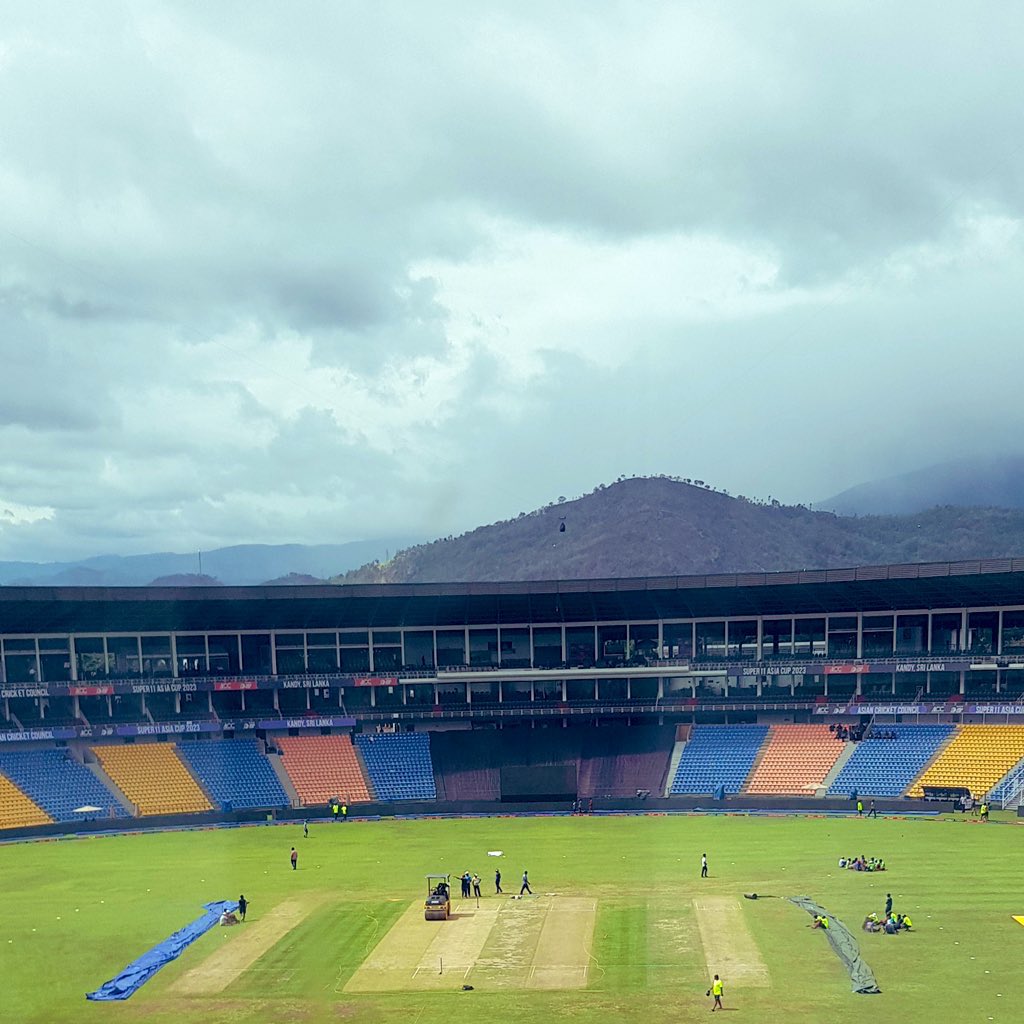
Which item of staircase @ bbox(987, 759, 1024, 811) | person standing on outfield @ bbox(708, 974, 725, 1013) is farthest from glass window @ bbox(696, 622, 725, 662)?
person standing on outfield @ bbox(708, 974, 725, 1013)

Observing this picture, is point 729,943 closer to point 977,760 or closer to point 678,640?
point 977,760

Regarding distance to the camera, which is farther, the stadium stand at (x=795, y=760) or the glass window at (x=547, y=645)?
the glass window at (x=547, y=645)

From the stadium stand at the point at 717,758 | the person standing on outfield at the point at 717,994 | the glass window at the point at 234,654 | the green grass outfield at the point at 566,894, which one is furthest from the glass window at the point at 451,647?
the person standing on outfield at the point at 717,994

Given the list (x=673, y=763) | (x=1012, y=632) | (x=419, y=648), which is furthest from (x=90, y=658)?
(x=1012, y=632)

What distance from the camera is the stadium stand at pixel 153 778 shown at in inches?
3314

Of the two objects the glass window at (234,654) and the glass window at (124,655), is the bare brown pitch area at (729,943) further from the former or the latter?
the glass window at (124,655)

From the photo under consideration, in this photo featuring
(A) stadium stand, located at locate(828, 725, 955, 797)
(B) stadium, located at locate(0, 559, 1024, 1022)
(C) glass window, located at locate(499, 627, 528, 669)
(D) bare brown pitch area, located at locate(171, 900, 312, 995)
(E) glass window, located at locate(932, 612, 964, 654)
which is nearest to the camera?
(D) bare brown pitch area, located at locate(171, 900, 312, 995)

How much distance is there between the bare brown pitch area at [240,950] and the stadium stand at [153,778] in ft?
102

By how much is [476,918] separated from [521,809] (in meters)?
35.5

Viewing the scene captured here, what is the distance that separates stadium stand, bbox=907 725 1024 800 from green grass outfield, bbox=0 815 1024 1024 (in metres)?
7.20

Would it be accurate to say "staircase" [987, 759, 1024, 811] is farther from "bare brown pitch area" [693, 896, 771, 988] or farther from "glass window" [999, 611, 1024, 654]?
"bare brown pitch area" [693, 896, 771, 988]

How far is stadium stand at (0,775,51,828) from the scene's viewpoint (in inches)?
3132

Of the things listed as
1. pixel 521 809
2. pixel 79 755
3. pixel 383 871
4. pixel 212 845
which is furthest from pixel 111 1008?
pixel 79 755

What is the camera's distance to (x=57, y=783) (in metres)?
85.4
